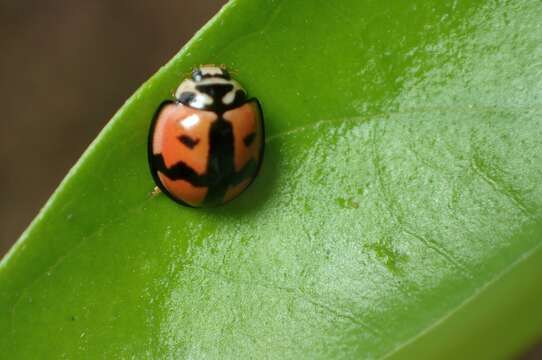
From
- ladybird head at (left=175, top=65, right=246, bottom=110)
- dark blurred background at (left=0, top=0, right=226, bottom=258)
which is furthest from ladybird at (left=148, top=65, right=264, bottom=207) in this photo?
dark blurred background at (left=0, top=0, right=226, bottom=258)

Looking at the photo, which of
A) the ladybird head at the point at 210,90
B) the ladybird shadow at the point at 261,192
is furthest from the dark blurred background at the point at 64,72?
the ladybird shadow at the point at 261,192

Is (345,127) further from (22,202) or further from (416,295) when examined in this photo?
(22,202)

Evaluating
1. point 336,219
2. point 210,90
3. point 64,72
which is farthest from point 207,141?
point 64,72

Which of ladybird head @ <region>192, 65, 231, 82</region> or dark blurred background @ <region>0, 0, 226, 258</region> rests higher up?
ladybird head @ <region>192, 65, 231, 82</region>

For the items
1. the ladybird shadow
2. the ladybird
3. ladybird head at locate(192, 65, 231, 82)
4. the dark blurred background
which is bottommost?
the dark blurred background

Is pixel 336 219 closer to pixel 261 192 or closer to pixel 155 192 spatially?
pixel 261 192

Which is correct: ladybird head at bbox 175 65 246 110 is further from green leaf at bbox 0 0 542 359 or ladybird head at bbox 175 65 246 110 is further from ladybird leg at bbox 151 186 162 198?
ladybird leg at bbox 151 186 162 198
